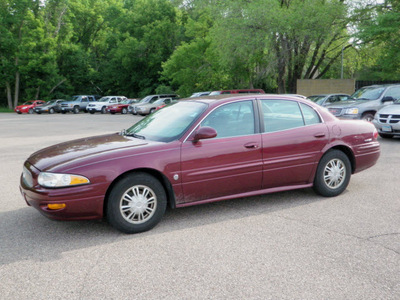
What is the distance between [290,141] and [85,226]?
9.33ft

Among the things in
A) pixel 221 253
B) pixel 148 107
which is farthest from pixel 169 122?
pixel 148 107

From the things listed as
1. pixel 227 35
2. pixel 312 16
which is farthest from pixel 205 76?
pixel 312 16

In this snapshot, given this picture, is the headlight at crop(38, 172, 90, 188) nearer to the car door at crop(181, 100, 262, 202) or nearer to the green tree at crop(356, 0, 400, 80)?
the car door at crop(181, 100, 262, 202)

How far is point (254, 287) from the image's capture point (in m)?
3.18

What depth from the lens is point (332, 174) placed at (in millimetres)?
5734

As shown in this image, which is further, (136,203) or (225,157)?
(225,157)

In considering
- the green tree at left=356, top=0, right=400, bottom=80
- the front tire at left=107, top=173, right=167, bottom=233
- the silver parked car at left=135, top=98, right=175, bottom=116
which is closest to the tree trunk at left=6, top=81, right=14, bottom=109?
the silver parked car at left=135, top=98, right=175, bottom=116

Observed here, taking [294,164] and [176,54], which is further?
[176,54]

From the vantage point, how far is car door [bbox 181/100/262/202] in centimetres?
471

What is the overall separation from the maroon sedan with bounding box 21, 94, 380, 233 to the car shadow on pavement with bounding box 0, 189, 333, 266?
23 centimetres

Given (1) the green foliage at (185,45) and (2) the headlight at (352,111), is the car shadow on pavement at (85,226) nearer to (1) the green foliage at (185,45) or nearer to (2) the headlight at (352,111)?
Answer: (2) the headlight at (352,111)

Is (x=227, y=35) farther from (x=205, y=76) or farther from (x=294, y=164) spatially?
(x=294, y=164)

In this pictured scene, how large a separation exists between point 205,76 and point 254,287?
3159cm

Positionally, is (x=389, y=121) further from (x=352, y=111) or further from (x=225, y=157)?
(x=225, y=157)
